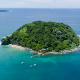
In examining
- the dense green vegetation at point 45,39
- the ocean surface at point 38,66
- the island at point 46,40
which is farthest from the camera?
the dense green vegetation at point 45,39

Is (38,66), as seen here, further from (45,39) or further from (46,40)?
(45,39)

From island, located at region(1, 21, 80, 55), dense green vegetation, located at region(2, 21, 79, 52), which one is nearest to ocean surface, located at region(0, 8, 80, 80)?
island, located at region(1, 21, 80, 55)

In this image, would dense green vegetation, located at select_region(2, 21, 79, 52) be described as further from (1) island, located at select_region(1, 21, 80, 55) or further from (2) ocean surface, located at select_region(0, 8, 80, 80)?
(2) ocean surface, located at select_region(0, 8, 80, 80)

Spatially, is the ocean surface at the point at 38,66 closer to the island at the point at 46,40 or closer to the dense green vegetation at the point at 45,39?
the island at the point at 46,40

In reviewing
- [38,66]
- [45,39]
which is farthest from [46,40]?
[38,66]

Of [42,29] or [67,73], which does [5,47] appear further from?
[67,73]

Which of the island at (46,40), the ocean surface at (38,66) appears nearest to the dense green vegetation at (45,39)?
the island at (46,40)

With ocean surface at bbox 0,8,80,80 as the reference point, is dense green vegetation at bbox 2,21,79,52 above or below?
above
